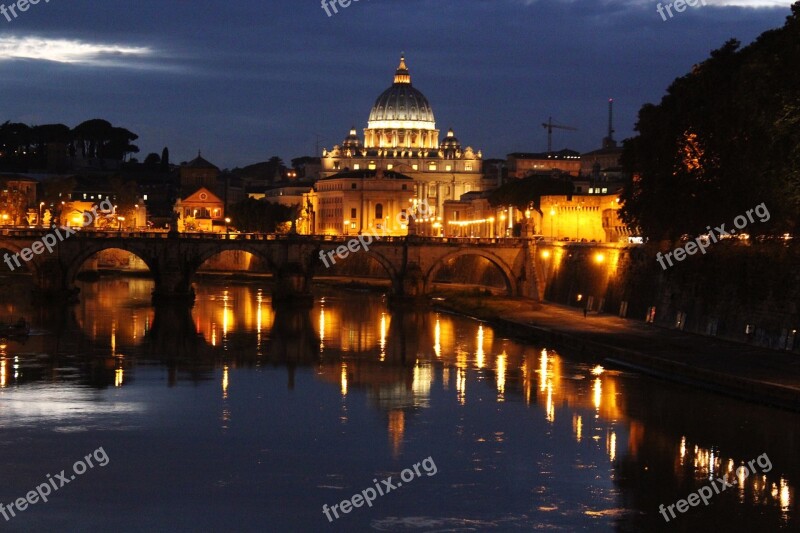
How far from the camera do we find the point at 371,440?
123 feet

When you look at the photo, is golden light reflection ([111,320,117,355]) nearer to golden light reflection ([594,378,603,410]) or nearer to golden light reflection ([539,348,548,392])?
golden light reflection ([539,348,548,392])

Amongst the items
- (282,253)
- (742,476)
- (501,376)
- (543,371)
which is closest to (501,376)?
(501,376)

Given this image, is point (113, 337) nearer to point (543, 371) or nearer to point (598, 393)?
point (543, 371)

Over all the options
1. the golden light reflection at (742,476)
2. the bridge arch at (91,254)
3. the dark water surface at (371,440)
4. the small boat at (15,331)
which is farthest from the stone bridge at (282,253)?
the golden light reflection at (742,476)

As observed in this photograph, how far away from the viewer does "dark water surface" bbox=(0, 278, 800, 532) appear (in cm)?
3044

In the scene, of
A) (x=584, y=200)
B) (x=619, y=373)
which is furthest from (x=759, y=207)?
(x=584, y=200)

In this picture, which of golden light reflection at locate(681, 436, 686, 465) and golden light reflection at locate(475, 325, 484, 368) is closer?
golden light reflection at locate(681, 436, 686, 465)

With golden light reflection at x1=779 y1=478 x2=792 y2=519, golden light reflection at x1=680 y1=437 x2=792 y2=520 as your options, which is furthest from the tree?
golden light reflection at x1=779 y1=478 x2=792 y2=519

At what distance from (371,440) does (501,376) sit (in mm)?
13518

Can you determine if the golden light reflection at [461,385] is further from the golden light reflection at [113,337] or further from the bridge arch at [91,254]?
the bridge arch at [91,254]

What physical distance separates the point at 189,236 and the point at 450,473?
191ft

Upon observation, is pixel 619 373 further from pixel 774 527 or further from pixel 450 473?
pixel 774 527

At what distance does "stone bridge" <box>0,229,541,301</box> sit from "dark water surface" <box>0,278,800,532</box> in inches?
1067

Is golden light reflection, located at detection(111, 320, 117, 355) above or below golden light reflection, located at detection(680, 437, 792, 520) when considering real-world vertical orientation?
above
